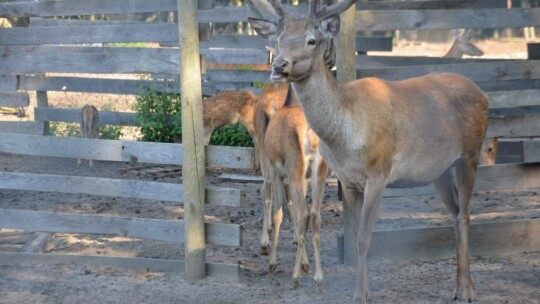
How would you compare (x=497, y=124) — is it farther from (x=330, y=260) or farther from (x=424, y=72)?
(x=330, y=260)

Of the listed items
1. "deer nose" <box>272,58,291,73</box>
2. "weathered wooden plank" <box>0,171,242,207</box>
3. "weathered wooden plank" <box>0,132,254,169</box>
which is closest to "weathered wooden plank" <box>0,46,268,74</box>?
"weathered wooden plank" <box>0,132,254,169</box>

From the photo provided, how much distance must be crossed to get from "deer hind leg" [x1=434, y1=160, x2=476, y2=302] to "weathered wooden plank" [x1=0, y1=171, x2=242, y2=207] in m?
1.78

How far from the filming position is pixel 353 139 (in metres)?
6.89

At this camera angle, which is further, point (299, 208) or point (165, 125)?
point (165, 125)

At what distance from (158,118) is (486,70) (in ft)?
21.9

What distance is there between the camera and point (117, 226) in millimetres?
8141

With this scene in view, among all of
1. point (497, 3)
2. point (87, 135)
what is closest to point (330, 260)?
point (497, 3)

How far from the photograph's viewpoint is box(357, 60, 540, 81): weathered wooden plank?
8.41 metres

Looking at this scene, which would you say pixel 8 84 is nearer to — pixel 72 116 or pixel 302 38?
pixel 72 116

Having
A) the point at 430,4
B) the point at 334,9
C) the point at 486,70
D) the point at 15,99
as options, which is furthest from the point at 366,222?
the point at 15,99

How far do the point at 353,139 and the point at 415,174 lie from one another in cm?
70

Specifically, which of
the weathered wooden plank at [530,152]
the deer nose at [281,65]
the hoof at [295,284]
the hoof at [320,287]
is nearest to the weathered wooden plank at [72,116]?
the hoof at [295,284]

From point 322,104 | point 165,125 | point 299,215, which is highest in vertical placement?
point 165,125

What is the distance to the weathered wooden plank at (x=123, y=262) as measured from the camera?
25.6 feet
